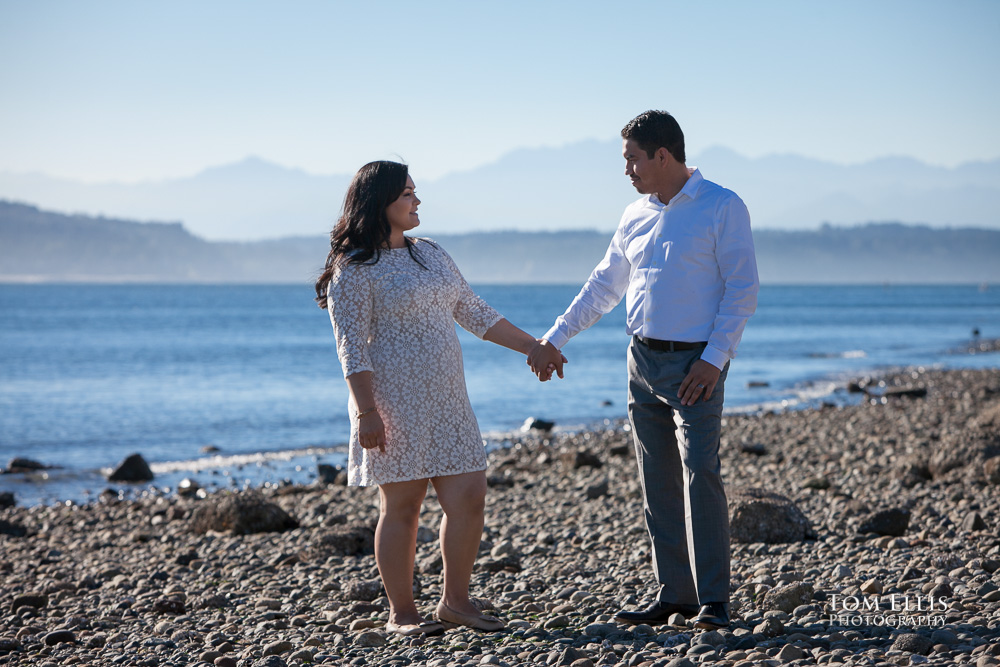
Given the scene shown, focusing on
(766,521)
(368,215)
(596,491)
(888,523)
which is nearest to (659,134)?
(368,215)

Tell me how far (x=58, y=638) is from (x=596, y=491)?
553 centimetres

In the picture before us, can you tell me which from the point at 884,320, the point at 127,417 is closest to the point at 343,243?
the point at 127,417

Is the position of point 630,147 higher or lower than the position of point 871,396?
higher

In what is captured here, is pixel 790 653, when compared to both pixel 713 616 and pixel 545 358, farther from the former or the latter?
pixel 545 358

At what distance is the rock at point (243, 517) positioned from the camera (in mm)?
8430

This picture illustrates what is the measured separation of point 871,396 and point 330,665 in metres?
20.4

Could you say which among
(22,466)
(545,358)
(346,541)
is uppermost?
(545,358)

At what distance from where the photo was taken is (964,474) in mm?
8289

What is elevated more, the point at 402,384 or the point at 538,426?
the point at 402,384

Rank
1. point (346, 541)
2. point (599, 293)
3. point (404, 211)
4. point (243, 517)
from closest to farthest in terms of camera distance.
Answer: point (404, 211), point (599, 293), point (346, 541), point (243, 517)

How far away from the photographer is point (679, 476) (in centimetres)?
450

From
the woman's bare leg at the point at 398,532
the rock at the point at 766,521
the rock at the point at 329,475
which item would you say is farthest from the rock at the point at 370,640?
the rock at the point at 329,475

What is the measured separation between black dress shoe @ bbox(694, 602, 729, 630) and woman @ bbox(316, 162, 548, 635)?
0.99 meters

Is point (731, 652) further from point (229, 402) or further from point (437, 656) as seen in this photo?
point (229, 402)
